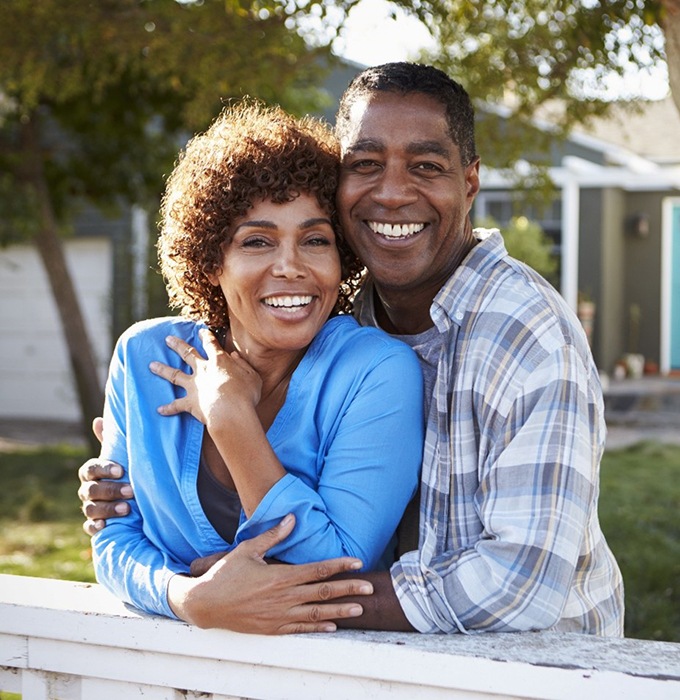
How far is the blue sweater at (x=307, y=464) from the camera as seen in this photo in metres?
2.31

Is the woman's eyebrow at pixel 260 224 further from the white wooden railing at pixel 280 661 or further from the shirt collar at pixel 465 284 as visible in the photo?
the white wooden railing at pixel 280 661

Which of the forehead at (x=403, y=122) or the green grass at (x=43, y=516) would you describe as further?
the green grass at (x=43, y=516)

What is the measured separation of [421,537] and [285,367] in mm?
544

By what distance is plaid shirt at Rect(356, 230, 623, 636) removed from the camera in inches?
85.6

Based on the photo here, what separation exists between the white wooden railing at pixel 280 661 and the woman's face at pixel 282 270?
72 centimetres

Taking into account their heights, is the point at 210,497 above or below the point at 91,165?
below

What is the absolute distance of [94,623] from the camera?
7.47ft

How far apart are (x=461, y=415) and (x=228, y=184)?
771 millimetres

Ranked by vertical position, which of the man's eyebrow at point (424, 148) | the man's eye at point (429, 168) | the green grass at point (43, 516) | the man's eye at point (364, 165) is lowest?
the green grass at point (43, 516)

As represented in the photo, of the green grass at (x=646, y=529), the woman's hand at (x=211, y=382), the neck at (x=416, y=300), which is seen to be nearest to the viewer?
the woman's hand at (x=211, y=382)

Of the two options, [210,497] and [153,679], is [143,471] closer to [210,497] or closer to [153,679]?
[210,497]

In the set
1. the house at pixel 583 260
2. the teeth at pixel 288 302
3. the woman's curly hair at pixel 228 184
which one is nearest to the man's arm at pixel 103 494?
the woman's curly hair at pixel 228 184

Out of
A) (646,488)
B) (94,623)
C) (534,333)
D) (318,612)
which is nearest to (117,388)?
(94,623)

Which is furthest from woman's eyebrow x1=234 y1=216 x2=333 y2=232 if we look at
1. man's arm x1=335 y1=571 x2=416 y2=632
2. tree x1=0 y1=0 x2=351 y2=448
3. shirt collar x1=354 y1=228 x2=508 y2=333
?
tree x1=0 y1=0 x2=351 y2=448
